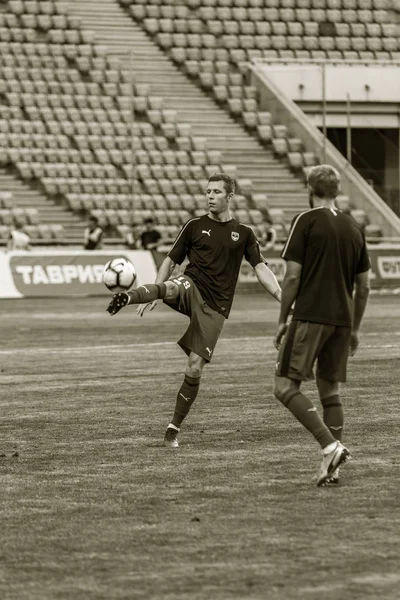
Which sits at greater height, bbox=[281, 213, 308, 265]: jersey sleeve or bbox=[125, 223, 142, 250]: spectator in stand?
bbox=[281, 213, 308, 265]: jersey sleeve

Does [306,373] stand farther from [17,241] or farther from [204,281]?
[17,241]

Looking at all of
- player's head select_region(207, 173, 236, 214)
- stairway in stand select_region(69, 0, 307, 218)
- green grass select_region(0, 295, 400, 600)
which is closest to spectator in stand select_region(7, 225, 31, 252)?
stairway in stand select_region(69, 0, 307, 218)

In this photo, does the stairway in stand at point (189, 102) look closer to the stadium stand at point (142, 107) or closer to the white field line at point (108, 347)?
the stadium stand at point (142, 107)

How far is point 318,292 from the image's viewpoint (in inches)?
325

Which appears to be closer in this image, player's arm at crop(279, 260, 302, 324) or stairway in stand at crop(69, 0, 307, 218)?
player's arm at crop(279, 260, 302, 324)

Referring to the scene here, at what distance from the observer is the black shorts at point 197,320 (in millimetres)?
10422

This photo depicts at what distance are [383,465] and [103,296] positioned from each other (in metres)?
→ 26.4

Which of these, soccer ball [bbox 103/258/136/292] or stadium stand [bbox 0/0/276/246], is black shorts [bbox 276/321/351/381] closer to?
soccer ball [bbox 103/258/136/292]

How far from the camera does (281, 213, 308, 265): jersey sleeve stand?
8172 millimetres

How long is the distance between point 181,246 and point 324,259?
2.55 meters

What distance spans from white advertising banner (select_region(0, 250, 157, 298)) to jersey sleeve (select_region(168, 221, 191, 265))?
910 inches

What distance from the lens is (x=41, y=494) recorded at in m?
8.40

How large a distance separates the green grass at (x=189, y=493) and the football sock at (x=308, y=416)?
1.01 feet

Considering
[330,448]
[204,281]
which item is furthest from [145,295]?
[330,448]
